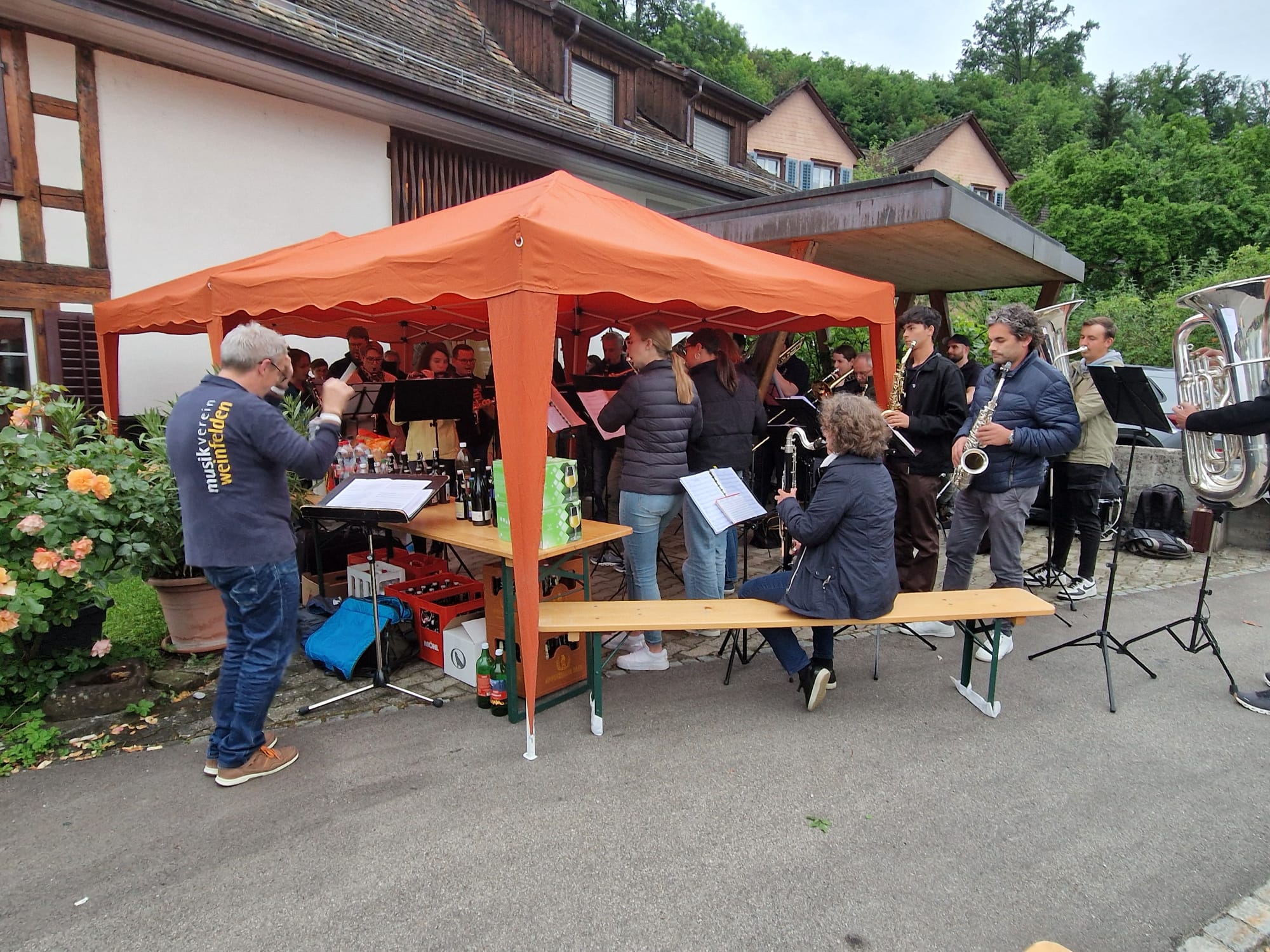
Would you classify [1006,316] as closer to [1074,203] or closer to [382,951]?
[382,951]

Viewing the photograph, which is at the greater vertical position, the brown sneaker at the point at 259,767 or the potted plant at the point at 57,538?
the potted plant at the point at 57,538

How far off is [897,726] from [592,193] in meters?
3.26

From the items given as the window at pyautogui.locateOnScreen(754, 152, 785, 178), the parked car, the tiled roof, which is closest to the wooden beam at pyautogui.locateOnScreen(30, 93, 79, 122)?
the tiled roof

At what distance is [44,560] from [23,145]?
15.9ft

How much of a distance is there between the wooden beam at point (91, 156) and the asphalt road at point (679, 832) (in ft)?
17.3

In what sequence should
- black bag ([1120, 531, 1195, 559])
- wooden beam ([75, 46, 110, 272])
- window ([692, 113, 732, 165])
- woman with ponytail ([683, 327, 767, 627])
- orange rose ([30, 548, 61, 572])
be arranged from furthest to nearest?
window ([692, 113, 732, 165]) → black bag ([1120, 531, 1195, 559]) → wooden beam ([75, 46, 110, 272]) → woman with ponytail ([683, 327, 767, 627]) → orange rose ([30, 548, 61, 572])

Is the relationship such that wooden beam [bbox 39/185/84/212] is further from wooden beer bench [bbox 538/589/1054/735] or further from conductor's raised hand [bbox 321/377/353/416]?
wooden beer bench [bbox 538/589/1054/735]

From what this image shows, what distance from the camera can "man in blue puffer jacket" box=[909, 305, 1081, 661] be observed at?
4.34 meters

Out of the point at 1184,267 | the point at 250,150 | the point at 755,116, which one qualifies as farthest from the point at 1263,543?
the point at 1184,267

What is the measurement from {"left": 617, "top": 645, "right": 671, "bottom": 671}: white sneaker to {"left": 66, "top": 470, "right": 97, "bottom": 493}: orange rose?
9.23ft

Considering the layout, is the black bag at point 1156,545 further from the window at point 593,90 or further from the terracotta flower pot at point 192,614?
the window at point 593,90

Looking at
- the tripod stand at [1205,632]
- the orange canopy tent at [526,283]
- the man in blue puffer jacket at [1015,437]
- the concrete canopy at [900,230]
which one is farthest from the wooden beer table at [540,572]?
the tripod stand at [1205,632]

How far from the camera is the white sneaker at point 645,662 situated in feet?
14.4

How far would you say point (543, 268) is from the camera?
3164 millimetres
